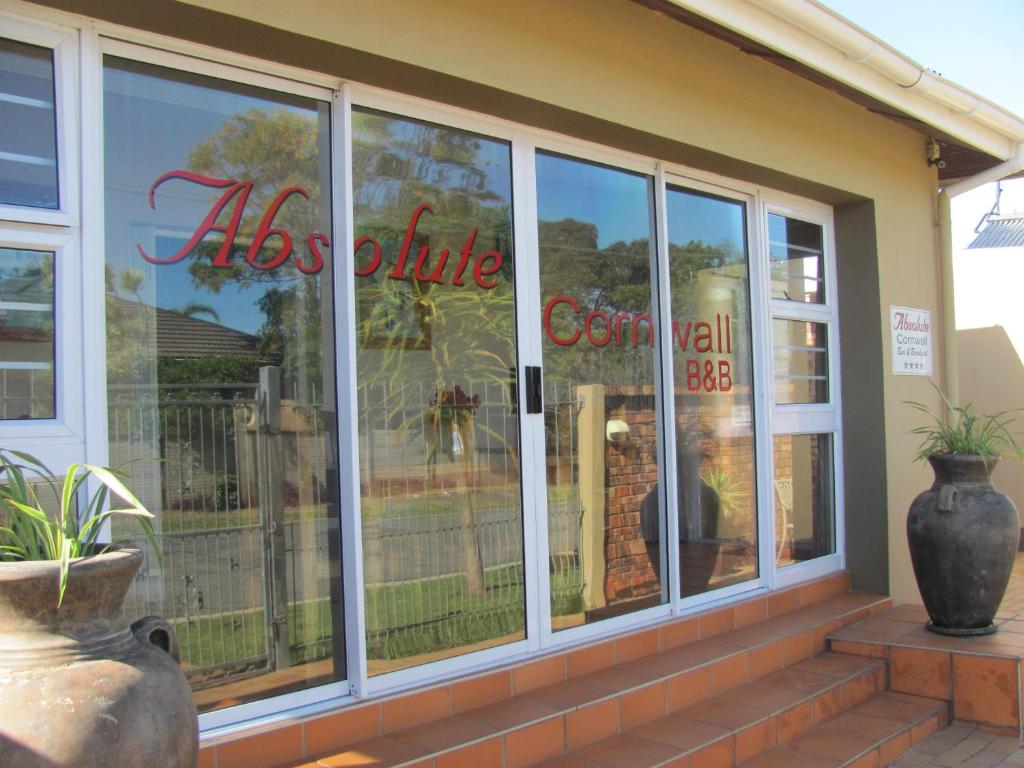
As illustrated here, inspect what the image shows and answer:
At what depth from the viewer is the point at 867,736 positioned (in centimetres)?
396

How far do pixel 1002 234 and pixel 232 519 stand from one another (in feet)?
38.5

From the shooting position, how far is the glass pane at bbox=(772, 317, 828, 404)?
211 inches

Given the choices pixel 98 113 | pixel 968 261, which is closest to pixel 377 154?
pixel 98 113

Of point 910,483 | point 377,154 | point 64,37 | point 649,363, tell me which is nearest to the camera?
point 64,37

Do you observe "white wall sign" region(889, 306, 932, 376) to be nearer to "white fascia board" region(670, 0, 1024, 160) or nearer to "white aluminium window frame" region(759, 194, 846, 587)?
"white aluminium window frame" region(759, 194, 846, 587)

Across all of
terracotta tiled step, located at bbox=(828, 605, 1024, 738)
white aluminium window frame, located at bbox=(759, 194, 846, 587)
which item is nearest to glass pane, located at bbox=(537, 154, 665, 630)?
white aluminium window frame, located at bbox=(759, 194, 846, 587)

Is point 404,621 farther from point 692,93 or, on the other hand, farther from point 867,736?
point 692,93

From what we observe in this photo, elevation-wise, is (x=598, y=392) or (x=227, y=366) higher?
(x=227, y=366)

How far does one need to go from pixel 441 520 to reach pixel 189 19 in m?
2.15

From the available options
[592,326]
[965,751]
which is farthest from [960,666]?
[592,326]

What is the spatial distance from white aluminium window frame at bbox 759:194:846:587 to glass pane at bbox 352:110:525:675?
200cm

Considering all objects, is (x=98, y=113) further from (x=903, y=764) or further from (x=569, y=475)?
(x=903, y=764)

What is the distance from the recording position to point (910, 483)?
5723mm

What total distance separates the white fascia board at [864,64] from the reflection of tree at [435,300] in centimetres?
112
